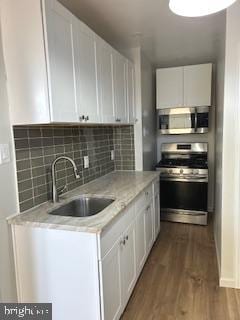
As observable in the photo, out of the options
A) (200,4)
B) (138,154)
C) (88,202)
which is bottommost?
(88,202)

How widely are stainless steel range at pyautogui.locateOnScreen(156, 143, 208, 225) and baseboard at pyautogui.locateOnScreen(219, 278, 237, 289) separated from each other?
1352mm

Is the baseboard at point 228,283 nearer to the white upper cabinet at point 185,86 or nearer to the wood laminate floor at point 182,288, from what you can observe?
the wood laminate floor at point 182,288

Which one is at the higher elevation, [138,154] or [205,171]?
[138,154]

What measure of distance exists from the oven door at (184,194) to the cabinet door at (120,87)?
131 centimetres

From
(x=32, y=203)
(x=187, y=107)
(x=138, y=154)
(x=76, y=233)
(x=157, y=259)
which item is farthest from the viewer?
(x=187, y=107)

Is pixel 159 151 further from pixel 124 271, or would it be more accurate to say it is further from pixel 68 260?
pixel 68 260

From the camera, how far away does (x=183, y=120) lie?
12.4ft

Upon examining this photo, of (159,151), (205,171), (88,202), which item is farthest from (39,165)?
(159,151)

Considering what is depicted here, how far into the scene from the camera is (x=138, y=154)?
129 inches

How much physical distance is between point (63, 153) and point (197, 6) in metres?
1.51

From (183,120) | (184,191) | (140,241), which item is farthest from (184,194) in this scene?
(140,241)

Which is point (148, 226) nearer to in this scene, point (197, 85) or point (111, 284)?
point (111, 284)

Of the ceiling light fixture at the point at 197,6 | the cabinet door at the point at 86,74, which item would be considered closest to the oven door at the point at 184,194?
the cabinet door at the point at 86,74

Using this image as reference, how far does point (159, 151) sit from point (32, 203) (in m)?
2.90
